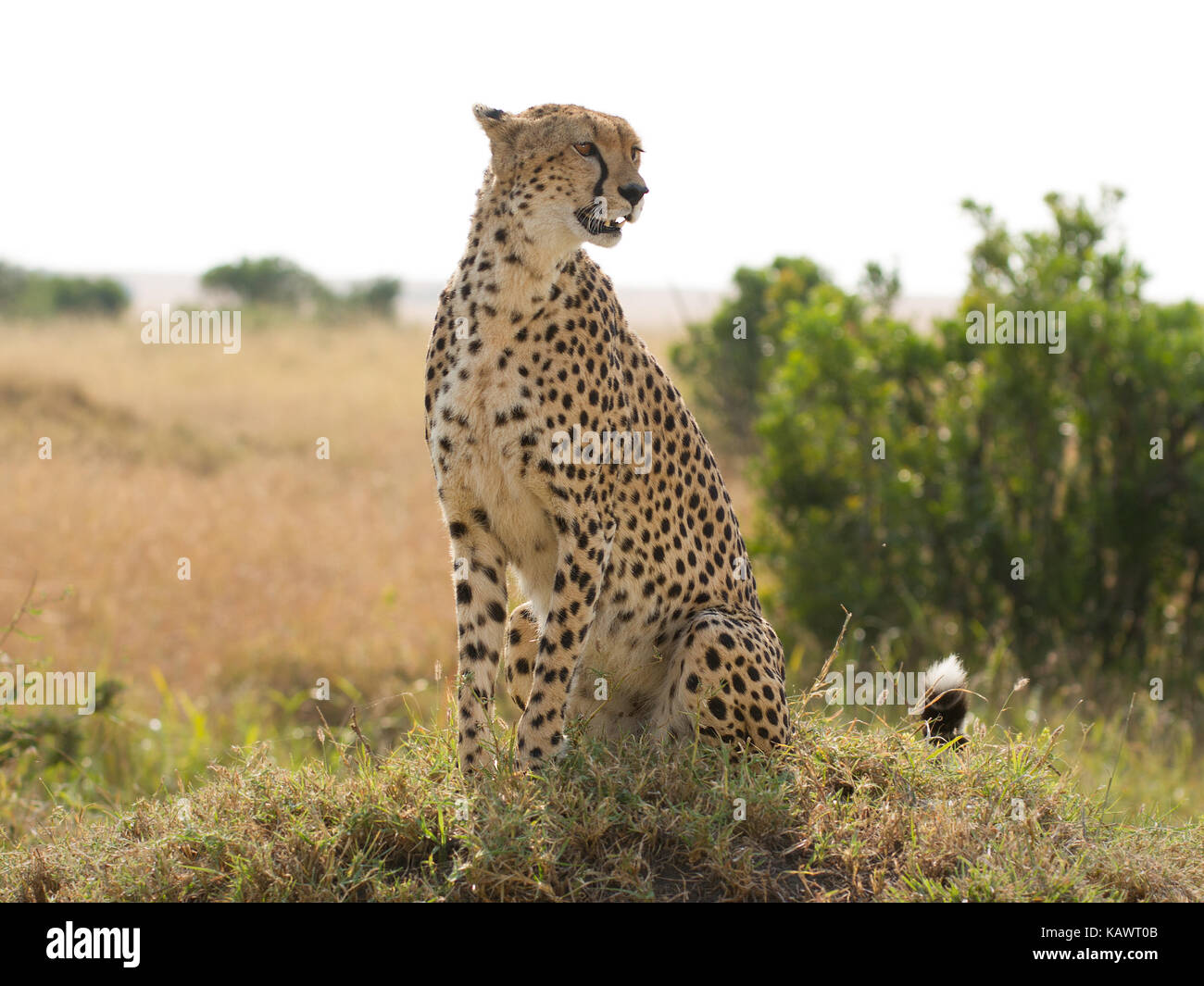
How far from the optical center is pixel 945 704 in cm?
379

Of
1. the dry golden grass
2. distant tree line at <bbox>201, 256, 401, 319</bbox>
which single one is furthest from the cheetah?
distant tree line at <bbox>201, 256, 401, 319</bbox>

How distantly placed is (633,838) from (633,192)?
1.79 metres

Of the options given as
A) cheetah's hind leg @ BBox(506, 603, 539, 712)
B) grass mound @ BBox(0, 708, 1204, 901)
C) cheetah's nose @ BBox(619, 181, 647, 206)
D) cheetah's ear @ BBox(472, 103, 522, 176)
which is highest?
cheetah's ear @ BBox(472, 103, 522, 176)

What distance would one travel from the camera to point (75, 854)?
324 centimetres

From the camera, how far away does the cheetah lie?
10.5 feet

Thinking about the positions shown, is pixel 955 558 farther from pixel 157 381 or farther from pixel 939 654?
pixel 157 381

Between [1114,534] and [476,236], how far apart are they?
509cm

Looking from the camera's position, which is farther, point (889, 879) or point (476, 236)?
point (476, 236)

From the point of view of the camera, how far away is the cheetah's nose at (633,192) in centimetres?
310

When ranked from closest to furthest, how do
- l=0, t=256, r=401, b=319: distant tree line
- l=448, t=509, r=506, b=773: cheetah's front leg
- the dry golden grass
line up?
l=448, t=509, r=506, b=773: cheetah's front leg < the dry golden grass < l=0, t=256, r=401, b=319: distant tree line

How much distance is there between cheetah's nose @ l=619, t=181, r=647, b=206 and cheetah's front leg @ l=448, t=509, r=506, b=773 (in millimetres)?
1025

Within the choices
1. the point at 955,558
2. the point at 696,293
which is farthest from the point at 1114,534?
the point at 696,293

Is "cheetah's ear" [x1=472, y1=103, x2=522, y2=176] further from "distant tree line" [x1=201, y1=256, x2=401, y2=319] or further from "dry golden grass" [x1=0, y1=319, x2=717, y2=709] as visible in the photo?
"distant tree line" [x1=201, y1=256, x2=401, y2=319]
